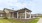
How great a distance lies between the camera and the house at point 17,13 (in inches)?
70.3

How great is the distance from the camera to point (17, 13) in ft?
5.97

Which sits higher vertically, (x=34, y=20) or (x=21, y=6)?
(x=21, y=6)

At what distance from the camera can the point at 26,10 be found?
182cm

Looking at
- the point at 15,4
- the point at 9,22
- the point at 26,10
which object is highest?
the point at 15,4

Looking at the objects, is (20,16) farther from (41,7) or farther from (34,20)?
(41,7)

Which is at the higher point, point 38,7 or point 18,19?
point 38,7

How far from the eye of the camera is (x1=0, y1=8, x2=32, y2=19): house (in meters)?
1.79

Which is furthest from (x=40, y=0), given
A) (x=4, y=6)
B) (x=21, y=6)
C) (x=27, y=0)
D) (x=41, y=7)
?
(x=4, y=6)

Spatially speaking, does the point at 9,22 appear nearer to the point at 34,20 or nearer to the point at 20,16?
the point at 20,16

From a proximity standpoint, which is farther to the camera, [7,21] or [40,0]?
[40,0]

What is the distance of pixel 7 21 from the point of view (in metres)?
1.78

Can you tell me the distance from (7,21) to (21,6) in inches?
16.5

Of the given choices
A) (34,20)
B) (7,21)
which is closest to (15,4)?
(7,21)

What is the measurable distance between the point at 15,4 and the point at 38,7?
0.49 metres
